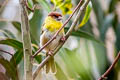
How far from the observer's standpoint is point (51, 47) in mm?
1765

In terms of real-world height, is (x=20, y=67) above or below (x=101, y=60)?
above

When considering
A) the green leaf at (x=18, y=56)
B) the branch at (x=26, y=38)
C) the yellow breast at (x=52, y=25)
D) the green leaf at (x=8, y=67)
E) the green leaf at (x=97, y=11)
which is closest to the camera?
the branch at (x=26, y=38)

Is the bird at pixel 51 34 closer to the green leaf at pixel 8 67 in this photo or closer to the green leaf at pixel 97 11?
the green leaf at pixel 8 67

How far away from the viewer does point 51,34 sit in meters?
1.75

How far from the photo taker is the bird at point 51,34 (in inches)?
65.0

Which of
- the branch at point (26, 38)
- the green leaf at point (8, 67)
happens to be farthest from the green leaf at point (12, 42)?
the branch at point (26, 38)

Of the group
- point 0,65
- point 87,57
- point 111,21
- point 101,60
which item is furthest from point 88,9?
point 111,21

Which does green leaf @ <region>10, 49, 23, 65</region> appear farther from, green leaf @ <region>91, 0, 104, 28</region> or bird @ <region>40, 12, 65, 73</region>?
green leaf @ <region>91, 0, 104, 28</region>

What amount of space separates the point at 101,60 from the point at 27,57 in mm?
1556

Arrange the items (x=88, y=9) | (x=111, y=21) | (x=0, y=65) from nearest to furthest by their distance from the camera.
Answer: (x=88, y=9)
(x=0, y=65)
(x=111, y=21)

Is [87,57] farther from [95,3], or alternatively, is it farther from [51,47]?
[95,3]

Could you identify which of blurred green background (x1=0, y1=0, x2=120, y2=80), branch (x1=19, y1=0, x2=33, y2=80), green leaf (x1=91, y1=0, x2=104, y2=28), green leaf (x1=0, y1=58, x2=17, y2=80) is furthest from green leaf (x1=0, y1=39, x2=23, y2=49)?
green leaf (x1=91, y1=0, x2=104, y2=28)

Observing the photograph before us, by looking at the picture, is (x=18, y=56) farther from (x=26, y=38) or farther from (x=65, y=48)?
(x=26, y=38)

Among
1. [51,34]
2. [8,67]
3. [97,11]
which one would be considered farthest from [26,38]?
[97,11]
